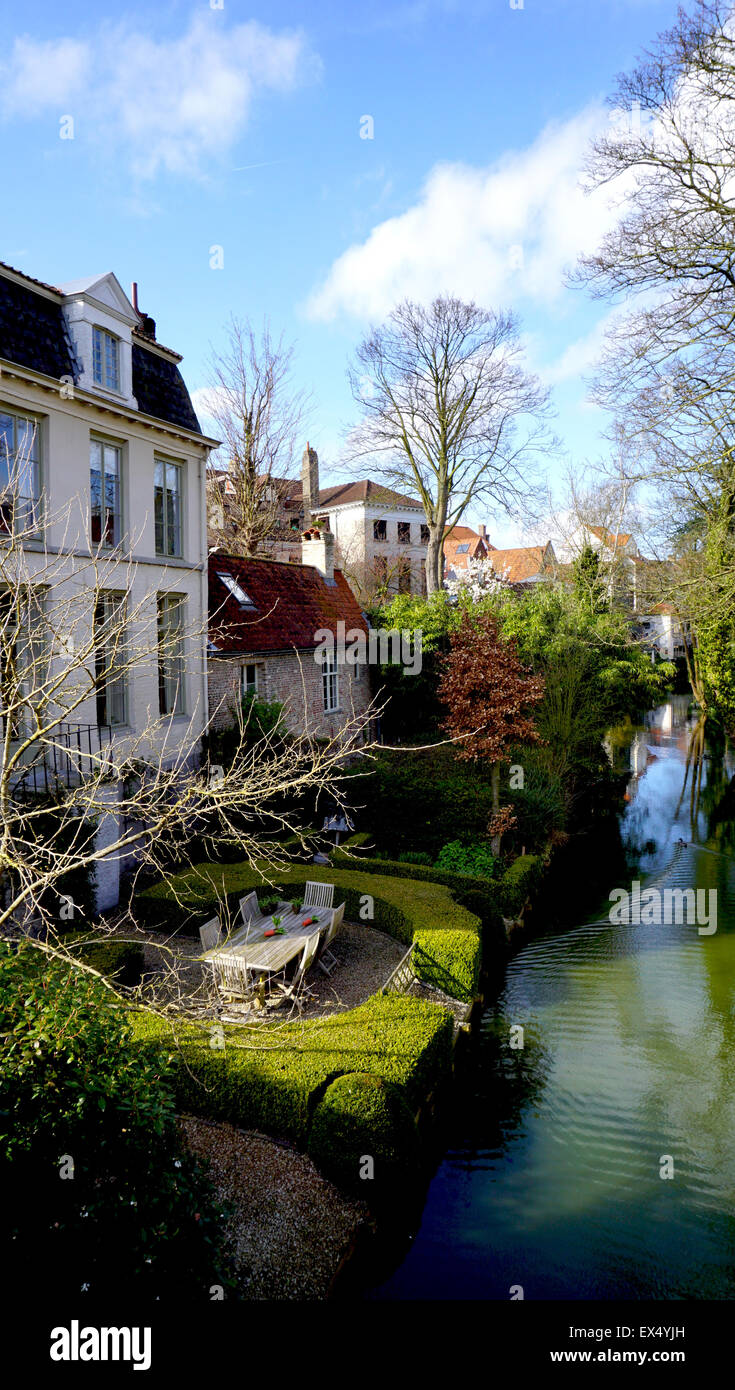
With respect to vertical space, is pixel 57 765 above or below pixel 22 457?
below

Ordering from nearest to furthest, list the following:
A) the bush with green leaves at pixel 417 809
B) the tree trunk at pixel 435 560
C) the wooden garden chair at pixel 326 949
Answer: the wooden garden chair at pixel 326 949 → the bush with green leaves at pixel 417 809 → the tree trunk at pixel 435 560

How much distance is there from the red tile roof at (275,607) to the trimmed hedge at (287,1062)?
990 centimetres

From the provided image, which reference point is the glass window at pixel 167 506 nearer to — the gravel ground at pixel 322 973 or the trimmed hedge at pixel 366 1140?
the gravel ground at pixel 322 973

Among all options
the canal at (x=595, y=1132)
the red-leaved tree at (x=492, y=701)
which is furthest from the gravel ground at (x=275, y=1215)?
the red-leaved tree at (x=492, y=701)

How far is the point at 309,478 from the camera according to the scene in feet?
155

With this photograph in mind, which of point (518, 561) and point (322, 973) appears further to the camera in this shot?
point (518, 561)

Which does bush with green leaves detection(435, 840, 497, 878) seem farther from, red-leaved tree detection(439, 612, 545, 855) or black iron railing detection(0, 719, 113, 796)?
black iron railing detection(0, 719, 113, 796)

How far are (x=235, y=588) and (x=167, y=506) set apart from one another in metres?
3.37

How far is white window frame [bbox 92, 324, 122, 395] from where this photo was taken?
1370 cm

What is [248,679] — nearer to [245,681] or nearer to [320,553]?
[245,681]

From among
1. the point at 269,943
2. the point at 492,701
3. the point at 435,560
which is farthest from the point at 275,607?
the point at 435,560

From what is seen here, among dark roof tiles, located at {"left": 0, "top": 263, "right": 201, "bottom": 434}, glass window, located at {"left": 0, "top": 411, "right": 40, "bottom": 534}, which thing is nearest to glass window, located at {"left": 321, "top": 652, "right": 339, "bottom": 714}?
dark roof tiles, located at {"left": 0, "top": 263, "right": 201, "bottom": 434}

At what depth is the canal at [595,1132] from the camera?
6.57 metres

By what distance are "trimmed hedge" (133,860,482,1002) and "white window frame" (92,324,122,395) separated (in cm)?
889
